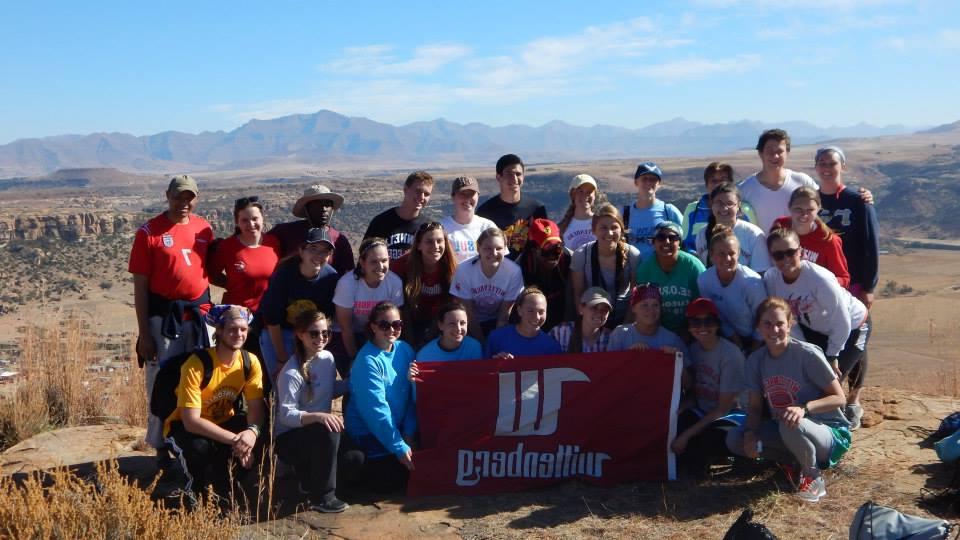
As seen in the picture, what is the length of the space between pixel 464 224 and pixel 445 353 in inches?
51.3

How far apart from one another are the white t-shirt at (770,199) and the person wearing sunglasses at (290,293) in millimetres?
3602

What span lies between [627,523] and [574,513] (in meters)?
0.39

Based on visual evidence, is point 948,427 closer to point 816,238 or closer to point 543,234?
point 816,238

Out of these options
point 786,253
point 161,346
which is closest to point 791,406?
point 786,253

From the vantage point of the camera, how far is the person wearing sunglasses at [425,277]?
20.7ft

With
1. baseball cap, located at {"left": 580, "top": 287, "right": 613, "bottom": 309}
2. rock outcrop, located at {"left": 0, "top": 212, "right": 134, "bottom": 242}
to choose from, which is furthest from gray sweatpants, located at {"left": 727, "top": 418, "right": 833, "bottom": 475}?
rock outcrop, located at {"left": 0, "top": 212, "right": 134, "bottom": 242}

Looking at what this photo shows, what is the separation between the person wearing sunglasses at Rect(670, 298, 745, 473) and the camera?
568 centimetres

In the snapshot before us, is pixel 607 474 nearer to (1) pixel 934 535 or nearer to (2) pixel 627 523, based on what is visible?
(2) pixel 627 523

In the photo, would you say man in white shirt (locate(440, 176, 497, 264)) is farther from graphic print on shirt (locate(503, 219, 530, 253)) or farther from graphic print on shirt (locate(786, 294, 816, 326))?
graphic print on shirt (locate(786, 294, 816, 326))

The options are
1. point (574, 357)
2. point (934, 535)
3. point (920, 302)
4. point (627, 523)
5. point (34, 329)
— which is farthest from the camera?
point (920, 302)

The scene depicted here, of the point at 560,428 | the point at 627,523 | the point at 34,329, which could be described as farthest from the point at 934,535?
the point at 34,329

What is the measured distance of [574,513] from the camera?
18.0 feet

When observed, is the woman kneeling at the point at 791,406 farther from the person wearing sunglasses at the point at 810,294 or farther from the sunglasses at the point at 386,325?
the sunglasses at the point at 386,325

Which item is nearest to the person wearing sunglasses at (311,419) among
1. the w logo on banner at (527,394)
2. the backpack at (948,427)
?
the w logo on banner at (527,394)
